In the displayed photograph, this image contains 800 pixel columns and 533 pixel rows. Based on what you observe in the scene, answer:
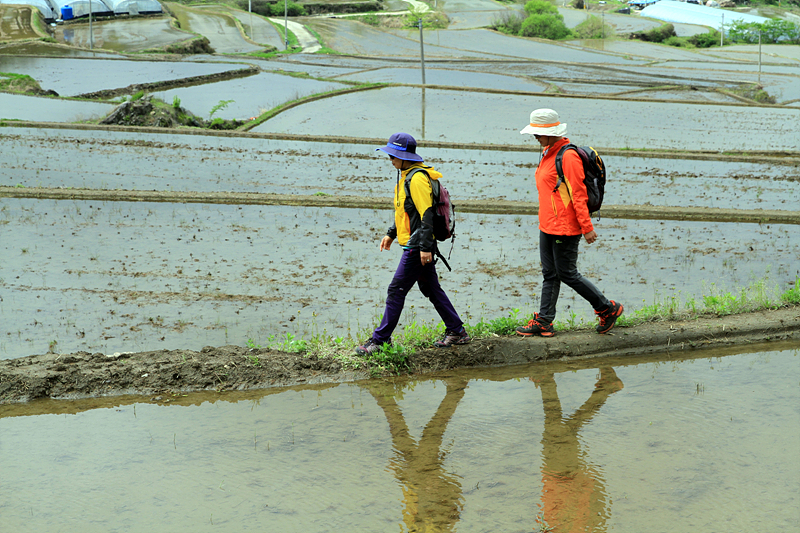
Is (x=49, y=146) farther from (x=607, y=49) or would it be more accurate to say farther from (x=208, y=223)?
(x=607, y=49)

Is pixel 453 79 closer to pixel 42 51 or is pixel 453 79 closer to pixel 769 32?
pixel 42 51

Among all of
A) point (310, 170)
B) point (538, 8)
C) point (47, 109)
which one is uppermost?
point (538, 8)

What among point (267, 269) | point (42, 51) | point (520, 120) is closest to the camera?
point (267, 269)

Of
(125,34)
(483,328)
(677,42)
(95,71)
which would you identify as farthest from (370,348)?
(677,42)

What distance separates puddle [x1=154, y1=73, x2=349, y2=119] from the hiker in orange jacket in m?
14.8

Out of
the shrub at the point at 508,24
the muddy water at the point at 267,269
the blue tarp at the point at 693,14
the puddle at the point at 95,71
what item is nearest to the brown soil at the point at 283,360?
the muddy water at the point at 267,269

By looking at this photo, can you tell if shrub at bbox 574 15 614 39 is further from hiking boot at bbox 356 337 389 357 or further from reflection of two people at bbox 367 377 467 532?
reflection of two people at bbox 367 377 467 532

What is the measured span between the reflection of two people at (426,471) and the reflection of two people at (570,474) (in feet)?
1.43

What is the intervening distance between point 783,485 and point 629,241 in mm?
5331

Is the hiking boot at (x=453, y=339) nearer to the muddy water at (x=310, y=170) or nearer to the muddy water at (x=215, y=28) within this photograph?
the muddy water at (x=310, y=170)

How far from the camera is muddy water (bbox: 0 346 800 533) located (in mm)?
2980

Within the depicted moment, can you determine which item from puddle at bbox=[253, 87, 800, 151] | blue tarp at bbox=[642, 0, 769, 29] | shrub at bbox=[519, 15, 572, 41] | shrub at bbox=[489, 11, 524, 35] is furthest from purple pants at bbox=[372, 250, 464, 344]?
blue tarp at bbox=[642, 0, 769, 29]

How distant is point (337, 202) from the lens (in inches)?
384

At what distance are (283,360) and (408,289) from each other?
99 centimetres
